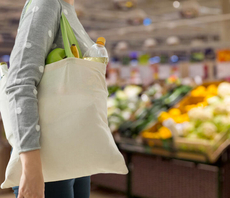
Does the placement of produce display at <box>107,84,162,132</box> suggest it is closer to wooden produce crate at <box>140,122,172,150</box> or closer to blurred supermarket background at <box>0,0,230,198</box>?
blurred supermarket background at <box>0,0,230,198</box>

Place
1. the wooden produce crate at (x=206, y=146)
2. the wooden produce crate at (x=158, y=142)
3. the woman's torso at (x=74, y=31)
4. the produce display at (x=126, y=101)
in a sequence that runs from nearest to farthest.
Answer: the woman's torso at (x=74, y=31) → the wooden produce crate at (x=206, y=146) → the wooden produce crate at (x=158, y=142) → the produce display at (x=126, y=101)

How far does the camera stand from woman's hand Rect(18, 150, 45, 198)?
0.79 m

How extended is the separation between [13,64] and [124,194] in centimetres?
296

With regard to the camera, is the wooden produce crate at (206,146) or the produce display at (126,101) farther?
the produce display at (126,101)

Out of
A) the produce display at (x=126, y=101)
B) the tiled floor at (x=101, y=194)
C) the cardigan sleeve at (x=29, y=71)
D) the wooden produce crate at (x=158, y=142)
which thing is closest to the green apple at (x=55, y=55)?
the cardigan sleeve at (x=29, y=71)

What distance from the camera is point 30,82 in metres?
0.81

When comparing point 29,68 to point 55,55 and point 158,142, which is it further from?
point 158,142

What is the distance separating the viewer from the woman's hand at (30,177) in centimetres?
79

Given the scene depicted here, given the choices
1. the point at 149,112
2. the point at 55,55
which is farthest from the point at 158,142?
the point at 55,55

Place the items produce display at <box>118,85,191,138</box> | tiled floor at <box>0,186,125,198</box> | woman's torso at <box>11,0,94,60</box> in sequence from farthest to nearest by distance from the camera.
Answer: tiled floor at <box>0,186,125,198</box>
produce display at <box>118,85,191,138</box>
woman's torso at <box>11,0,94,60</box>

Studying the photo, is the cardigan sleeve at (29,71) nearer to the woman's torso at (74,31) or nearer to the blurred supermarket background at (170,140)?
the woman's torso at (74,31)

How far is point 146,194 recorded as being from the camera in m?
3.25

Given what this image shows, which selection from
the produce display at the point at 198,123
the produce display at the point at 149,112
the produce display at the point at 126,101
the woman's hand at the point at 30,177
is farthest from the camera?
the produce display at the point at 126,101

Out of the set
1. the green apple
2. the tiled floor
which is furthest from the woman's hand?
the tiled floor
